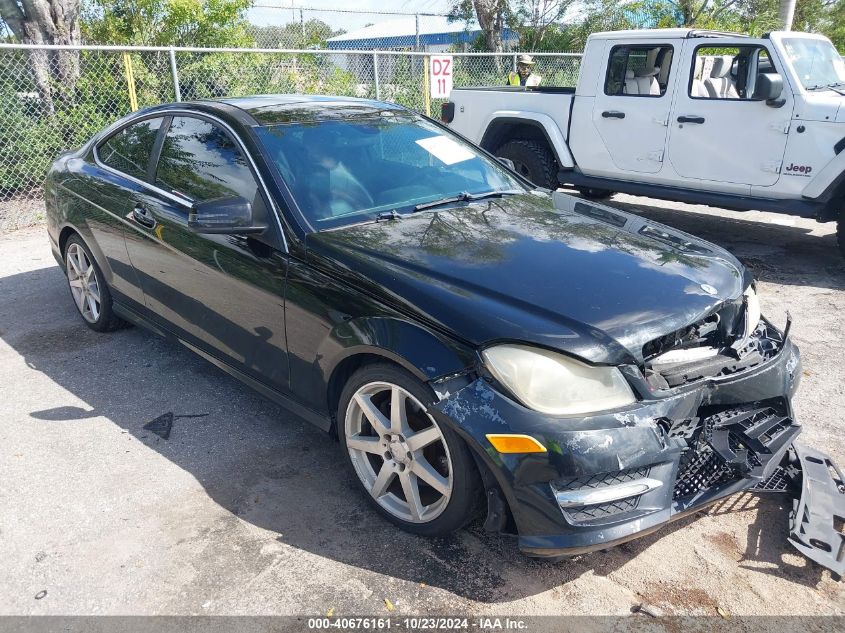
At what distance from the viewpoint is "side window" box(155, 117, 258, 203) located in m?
3.34

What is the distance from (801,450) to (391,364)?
1863mm

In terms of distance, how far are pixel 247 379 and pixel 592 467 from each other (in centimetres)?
187

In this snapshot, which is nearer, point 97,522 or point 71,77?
point 97,522

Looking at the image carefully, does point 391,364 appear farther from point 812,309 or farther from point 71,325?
point 812,309

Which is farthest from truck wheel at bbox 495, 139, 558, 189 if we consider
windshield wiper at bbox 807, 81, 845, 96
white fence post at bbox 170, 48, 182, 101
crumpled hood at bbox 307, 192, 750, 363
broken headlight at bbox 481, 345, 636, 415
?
broken headlight at bbox 481, 345, 636, 415

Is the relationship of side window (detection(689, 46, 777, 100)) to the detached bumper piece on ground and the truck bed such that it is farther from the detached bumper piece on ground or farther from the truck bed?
the detached bumper piece on ground

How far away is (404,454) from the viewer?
268 centimetres

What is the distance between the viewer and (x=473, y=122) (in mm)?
8312

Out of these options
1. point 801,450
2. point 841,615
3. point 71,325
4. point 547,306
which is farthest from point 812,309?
point 71,325

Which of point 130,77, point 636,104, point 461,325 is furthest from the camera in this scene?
point 130,77

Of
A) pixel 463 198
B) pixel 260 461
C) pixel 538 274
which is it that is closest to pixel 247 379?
pixel 260 461

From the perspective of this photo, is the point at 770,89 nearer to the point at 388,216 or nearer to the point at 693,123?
the point at 693,123

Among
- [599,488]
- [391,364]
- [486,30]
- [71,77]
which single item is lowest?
[599,488]

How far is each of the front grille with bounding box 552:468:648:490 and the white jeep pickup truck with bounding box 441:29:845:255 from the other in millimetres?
4880
